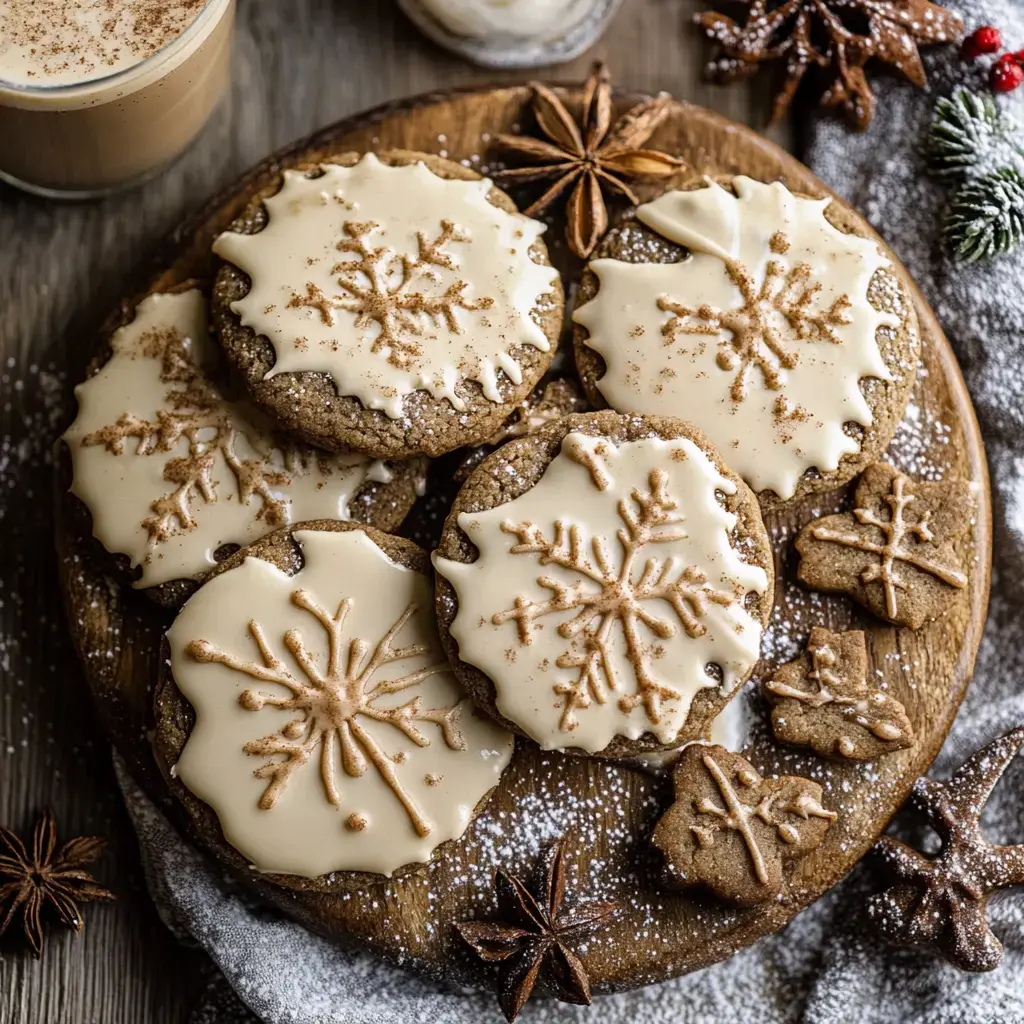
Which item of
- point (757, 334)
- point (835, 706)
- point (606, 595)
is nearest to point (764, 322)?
point (757, 334)

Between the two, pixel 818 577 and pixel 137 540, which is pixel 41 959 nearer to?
pixel 137 540

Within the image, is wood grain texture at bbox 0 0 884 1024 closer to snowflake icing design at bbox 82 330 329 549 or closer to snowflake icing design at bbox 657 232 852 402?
snowflake icing design at bbox 82 330 329 549

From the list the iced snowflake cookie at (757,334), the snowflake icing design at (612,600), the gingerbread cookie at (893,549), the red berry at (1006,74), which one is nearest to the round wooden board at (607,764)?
the gingerbread cookie at (893,549)

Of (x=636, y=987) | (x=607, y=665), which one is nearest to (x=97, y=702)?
(x=607, y=665)

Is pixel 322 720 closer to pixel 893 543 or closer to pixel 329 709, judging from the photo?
pixel 329 709

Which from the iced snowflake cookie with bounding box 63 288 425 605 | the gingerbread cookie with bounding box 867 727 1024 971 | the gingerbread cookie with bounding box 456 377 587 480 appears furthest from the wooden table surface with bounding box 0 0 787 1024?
the gingerbread cookie with bounding box 867 727 1024 971

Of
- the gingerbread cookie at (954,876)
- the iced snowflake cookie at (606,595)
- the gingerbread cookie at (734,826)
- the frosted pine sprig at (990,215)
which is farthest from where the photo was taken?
the frosted pine sprig at (990,215)

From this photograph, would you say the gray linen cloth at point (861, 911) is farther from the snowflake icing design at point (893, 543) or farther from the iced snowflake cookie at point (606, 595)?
the iced snowflake cookie at point (606, 595)
